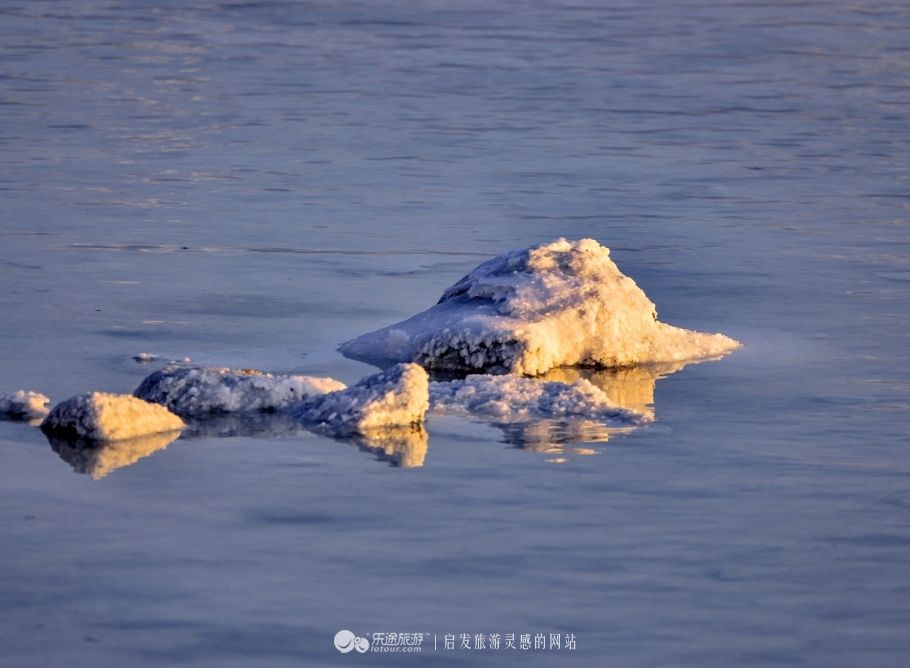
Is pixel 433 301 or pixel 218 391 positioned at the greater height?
pixel 218 391

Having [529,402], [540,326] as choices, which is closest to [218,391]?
[529,402]

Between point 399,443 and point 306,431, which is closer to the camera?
point 399,443

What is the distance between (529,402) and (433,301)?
2.20 m

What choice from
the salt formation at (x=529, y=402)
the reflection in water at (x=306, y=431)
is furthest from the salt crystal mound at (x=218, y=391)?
Answer: the salt formation at (x=529, y=402)

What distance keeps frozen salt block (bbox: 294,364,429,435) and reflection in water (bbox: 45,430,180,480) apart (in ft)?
1.76

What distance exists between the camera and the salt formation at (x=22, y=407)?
22.0ft

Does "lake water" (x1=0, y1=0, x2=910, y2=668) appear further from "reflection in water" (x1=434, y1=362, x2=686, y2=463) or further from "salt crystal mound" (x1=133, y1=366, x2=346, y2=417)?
"salt crystal mound" (x1=133, y1=366, x2=346, y2=417)

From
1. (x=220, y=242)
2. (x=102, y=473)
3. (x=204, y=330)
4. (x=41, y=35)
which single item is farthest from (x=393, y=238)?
(x=41, y=35)

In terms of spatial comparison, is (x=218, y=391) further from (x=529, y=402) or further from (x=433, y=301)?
(x=433, y=301)

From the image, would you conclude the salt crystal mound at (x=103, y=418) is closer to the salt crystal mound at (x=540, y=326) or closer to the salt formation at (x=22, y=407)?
the salt formation at (x=22, y=407)

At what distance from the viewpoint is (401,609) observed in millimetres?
4902

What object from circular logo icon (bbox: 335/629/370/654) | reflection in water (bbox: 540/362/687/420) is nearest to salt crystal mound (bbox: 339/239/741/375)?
reflection in water (bbox: 540/362/687/420)

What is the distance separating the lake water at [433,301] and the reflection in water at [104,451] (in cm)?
6

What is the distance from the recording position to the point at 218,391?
6.86 meters
